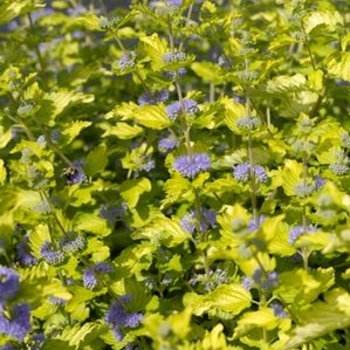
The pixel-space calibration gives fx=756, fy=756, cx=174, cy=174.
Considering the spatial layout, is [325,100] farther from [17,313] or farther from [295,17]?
[17,313]

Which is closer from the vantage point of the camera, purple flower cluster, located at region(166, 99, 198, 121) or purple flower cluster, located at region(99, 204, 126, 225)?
purple flower cluster, located at region(166, 99, 198, 121)

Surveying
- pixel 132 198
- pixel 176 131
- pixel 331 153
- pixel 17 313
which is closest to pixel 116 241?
pixel 132 198

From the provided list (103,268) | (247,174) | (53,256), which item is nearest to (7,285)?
(53,256)

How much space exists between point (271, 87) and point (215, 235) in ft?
1.74

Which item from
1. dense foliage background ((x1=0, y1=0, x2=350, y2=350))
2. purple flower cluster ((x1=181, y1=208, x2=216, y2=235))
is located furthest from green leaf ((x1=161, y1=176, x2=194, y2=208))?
purple flower cluster ((x1=181, y1=208, x2=216, y2=235))

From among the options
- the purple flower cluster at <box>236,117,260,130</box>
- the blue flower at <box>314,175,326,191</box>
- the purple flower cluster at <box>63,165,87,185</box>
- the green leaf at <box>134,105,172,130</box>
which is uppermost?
the green leaf at <box>134,105,172,130</box>

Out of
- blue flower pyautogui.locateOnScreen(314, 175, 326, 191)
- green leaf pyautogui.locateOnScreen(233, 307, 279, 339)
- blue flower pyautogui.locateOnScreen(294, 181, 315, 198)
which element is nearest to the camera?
green leaf pyautogui.locateOnScreen(233, 307, 279, 339)

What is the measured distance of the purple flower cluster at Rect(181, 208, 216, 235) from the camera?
240 cm

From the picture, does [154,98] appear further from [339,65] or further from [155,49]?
[339,65]

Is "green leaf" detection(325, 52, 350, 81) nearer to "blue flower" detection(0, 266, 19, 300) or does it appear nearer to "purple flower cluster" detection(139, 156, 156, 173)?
"purple flower cluster" detection(139, 156, 156, 173)

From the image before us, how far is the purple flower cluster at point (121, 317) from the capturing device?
2.25 meters

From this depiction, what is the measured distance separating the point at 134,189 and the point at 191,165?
18.3 inches

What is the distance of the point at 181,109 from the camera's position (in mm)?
2338

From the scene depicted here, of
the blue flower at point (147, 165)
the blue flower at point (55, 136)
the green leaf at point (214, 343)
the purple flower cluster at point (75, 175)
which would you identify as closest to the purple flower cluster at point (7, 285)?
the green leaf at point (214, 343)
